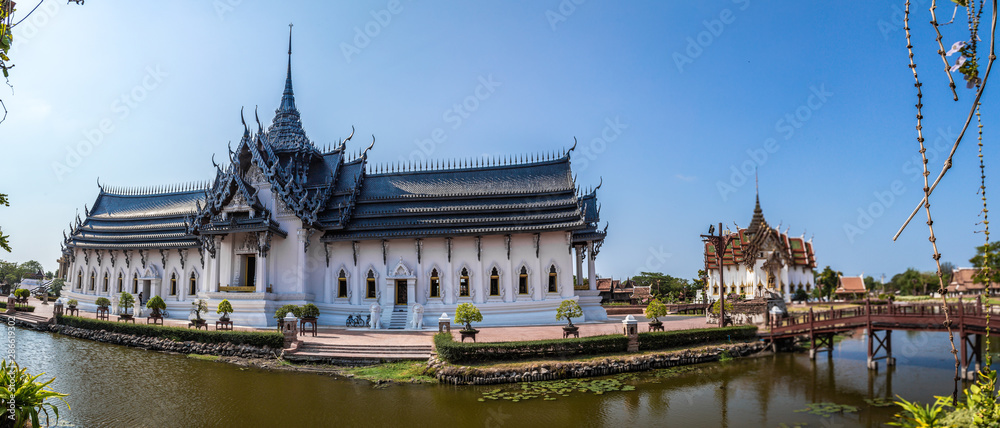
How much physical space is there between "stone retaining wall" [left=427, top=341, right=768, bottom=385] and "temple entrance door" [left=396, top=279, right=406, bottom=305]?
26.7 feet

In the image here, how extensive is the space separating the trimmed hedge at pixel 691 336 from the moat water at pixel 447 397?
1.13 meters

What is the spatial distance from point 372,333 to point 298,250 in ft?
18.7

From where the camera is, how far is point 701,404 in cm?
1161

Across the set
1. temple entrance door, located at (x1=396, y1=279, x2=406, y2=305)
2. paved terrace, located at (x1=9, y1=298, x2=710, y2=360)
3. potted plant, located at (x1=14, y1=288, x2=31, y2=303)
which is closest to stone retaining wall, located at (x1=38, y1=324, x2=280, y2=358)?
paved terrace, located at (x1=9, y1=298, x2=710, y2=360)

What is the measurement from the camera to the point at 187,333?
17.9m

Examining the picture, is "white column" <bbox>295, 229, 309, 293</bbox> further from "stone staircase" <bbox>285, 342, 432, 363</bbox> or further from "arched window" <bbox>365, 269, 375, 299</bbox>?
"stone staircase" <bbox>285, 342, 432, 363</bbox>

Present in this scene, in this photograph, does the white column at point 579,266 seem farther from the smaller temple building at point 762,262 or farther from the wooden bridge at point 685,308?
the smaller temple building at point 762,262

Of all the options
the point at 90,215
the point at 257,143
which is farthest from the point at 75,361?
the point at 90,215

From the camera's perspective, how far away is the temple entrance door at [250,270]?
23.4m

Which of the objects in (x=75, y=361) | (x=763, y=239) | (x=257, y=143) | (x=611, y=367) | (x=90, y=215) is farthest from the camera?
(x=763, y=239)

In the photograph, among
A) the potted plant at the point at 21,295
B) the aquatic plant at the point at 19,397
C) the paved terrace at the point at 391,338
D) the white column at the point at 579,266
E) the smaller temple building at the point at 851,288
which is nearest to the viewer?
the aquatic plant at the point at 19,397

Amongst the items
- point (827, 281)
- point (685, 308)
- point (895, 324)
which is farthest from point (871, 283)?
point (895, 324)

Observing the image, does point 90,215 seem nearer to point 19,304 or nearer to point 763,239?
point 19,304

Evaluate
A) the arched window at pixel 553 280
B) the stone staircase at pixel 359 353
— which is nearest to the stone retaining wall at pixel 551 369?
the stone staircase at pixel 359 353
